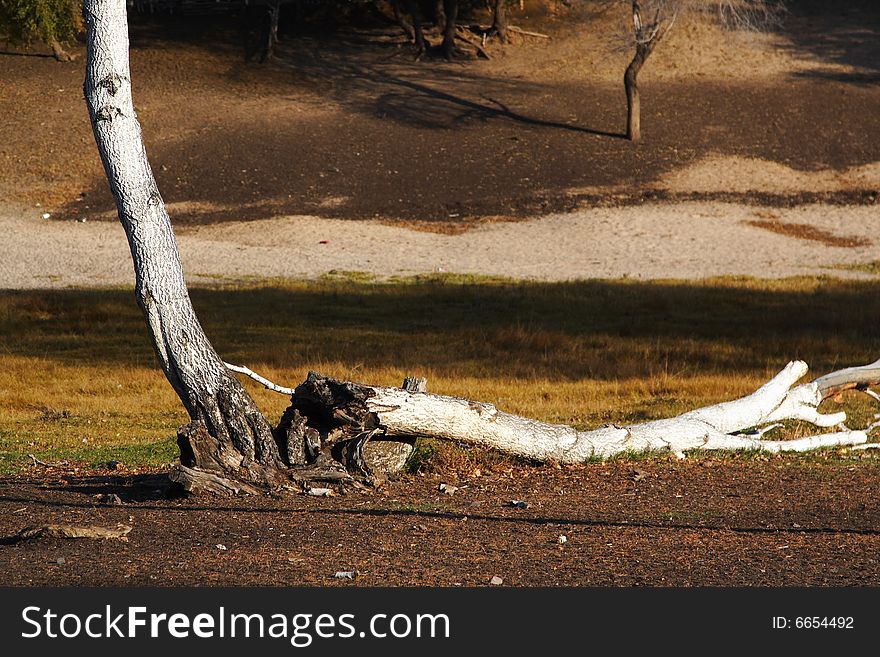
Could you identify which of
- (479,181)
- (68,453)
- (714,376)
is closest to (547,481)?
(68,453)

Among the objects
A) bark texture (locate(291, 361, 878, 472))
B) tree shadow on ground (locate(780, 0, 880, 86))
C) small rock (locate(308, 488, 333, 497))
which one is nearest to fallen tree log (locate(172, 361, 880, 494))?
bark texture (locate(291, 361, 878, 472))

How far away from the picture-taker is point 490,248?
32.3m

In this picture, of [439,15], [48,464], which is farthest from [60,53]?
[48,464]

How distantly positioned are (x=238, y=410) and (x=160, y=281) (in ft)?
3.85

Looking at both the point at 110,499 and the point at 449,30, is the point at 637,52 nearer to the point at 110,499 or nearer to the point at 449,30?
the point at 449,30

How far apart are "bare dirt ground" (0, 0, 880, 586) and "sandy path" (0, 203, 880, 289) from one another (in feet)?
0.44

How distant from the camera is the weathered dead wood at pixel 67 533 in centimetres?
738

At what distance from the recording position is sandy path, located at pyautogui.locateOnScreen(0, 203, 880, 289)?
29.4 metres

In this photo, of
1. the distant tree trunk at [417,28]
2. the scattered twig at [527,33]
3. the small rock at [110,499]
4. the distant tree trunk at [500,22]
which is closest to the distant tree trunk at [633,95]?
the distant tree trunk at [500,22]

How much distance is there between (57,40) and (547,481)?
43.2m

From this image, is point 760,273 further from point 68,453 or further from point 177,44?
point 177,44

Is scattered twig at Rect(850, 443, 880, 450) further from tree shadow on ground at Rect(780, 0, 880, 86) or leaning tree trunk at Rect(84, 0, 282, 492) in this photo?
tree shadow on ground at Rect(780, 0, 880, 86)

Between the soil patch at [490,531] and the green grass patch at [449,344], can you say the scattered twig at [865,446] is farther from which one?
the green grass patch at [449,344]

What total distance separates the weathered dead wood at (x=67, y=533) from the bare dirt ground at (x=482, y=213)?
7cm
